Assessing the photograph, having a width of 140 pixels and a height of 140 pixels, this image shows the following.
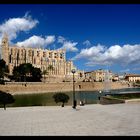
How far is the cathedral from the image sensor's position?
122000 mm

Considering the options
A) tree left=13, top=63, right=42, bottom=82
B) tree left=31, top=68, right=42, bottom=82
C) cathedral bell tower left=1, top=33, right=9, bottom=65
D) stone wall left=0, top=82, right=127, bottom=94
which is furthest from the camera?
cathedral bell tower left=1, top=33, right=9, bottom=65

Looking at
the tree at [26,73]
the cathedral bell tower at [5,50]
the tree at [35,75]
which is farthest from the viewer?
the cathedral bell tower at [5,50]

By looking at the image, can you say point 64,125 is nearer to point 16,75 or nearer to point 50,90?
point 50,90

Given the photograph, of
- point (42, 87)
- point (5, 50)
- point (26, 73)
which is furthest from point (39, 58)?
point (42, 87)

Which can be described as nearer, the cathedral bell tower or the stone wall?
the stone wall

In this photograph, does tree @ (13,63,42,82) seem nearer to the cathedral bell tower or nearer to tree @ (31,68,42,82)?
tree @ (31,68,42,82)

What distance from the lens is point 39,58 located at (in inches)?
5236

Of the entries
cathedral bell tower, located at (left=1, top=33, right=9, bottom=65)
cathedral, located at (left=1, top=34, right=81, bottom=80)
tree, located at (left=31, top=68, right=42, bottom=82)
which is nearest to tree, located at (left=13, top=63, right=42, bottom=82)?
tree, located at (left=31, top=68, right=42, bottom=82)

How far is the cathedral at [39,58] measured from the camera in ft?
400

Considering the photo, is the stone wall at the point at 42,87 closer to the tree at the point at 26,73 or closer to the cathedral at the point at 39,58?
the tree at the point at 26,73

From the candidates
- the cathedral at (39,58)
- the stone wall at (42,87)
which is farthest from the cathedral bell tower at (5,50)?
the stone wall at (42,87)

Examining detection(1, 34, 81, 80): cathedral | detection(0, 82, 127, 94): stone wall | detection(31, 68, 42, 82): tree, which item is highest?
detection(1, 34, 81, 80): cathedral

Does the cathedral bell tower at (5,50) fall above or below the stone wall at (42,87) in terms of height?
above

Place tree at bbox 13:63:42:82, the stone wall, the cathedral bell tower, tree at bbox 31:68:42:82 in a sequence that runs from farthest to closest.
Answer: the cathedral bell tower, tree at bbox 31:68:42:82, tree at bbox 13:63:42:82, the stone wall
